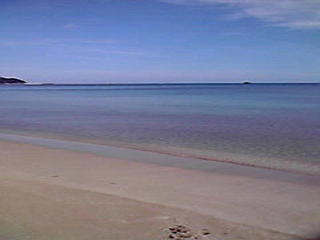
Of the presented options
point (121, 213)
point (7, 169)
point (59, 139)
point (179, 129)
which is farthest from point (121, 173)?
point (179, 129)

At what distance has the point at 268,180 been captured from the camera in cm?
877

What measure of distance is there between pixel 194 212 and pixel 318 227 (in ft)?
5.37

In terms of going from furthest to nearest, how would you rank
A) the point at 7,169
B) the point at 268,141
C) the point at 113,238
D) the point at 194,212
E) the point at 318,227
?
the point at 268,141
the point at 7,169
the point at 194,212
the point at 318,227
the point at 113,238

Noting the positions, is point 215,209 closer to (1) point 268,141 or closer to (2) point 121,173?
(2) point 121,173

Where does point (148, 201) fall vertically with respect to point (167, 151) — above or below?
above

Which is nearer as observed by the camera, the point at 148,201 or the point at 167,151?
the point at 148,201

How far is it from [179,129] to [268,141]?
15.8ft

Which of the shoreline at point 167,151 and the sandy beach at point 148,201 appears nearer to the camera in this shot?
the sandy beach at point 148,201

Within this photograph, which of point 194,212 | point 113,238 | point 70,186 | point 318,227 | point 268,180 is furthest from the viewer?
point 268,180

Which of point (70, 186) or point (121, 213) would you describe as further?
point (70, 186)

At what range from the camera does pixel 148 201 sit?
6.63 m

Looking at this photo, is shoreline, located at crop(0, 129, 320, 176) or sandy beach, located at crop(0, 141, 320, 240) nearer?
sandy beach, located at crop(0, 141, 320, 240)

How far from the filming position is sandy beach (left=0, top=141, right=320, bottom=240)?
5266mm

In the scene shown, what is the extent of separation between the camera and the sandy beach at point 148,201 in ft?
17.3
